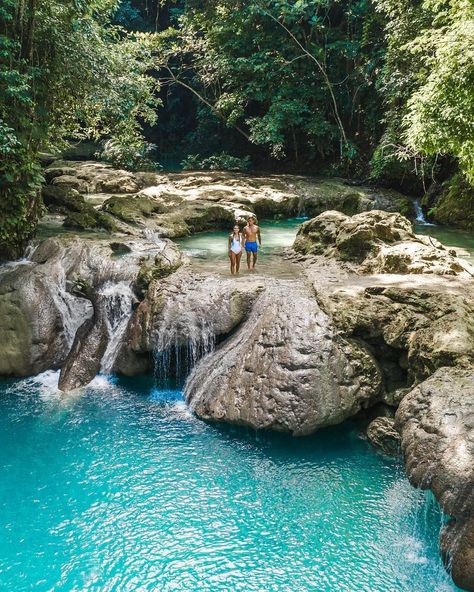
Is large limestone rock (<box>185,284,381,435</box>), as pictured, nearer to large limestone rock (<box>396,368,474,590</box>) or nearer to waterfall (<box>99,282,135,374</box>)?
large limestone rock (<box>396,368,474,590</box>)

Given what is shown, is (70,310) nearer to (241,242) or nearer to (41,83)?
(241,242)

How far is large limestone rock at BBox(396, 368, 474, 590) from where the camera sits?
5477 mm

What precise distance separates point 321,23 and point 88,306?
1968 centimetres

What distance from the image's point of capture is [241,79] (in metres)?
25.8

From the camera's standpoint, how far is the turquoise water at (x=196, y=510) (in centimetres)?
578

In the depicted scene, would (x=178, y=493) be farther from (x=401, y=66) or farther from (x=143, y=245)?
(x=401, y=66)

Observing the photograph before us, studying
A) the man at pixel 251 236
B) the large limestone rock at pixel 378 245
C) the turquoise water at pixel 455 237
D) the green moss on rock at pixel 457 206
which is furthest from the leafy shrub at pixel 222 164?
the man at pixel 251 236

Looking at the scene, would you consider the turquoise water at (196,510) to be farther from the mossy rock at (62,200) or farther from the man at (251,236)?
the mossy rock at (62,200)

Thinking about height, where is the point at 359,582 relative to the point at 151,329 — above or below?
→ below

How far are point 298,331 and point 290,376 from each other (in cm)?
80

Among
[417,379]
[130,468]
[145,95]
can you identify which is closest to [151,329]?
[130,468]

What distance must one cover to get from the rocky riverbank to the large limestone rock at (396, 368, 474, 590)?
16mm

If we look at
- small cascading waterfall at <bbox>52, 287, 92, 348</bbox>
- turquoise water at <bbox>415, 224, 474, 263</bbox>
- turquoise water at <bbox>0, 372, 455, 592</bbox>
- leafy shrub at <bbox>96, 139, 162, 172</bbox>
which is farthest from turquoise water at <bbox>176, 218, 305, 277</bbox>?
leafy shrub at <bbox>96, 139, 162, 172</bbox>

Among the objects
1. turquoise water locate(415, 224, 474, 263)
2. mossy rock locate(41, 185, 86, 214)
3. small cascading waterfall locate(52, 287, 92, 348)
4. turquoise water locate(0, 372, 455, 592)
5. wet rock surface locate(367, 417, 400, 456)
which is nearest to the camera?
turquoise water locate(0, 372, 455, 592)
